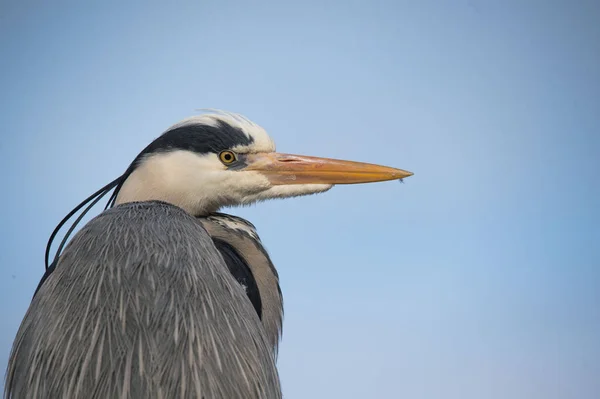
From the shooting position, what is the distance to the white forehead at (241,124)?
6.42 ft

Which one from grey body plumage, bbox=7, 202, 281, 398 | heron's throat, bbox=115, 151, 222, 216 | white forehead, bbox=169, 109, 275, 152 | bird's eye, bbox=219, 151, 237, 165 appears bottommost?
grey body plumage, bbox=7, 202, 281, 398

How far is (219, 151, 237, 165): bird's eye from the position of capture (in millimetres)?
1950

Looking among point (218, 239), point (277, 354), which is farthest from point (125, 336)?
point (277, 354)

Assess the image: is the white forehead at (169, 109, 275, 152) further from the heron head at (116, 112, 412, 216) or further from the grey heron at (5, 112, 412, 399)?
the grey heron at (5, 112, 412, 399)

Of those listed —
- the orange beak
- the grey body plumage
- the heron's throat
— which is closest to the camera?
the grey body plumage

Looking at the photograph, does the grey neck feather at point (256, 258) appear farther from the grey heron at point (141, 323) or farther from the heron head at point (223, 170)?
the grey heron at point (141, 323)

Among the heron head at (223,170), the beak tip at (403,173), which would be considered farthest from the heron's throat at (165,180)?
the beak tip at (403,173)

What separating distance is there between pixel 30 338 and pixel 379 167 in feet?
3.98

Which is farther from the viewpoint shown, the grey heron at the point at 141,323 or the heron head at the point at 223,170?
the heron head at the point at 223,170

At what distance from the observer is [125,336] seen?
1.11 meters

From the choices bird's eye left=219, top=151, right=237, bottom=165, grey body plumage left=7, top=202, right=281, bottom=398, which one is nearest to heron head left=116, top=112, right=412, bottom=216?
bird's eye left=219, top=151, right=237, bottom=165

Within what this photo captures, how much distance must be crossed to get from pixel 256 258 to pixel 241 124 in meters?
0.42

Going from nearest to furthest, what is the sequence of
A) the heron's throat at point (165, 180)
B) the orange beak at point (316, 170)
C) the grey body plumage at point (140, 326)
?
the grey body plumage at point (140, 326) < the heron's throat at point (165, 180) < the orange beak at point (316, 170)

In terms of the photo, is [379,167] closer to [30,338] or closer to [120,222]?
[120,222]
